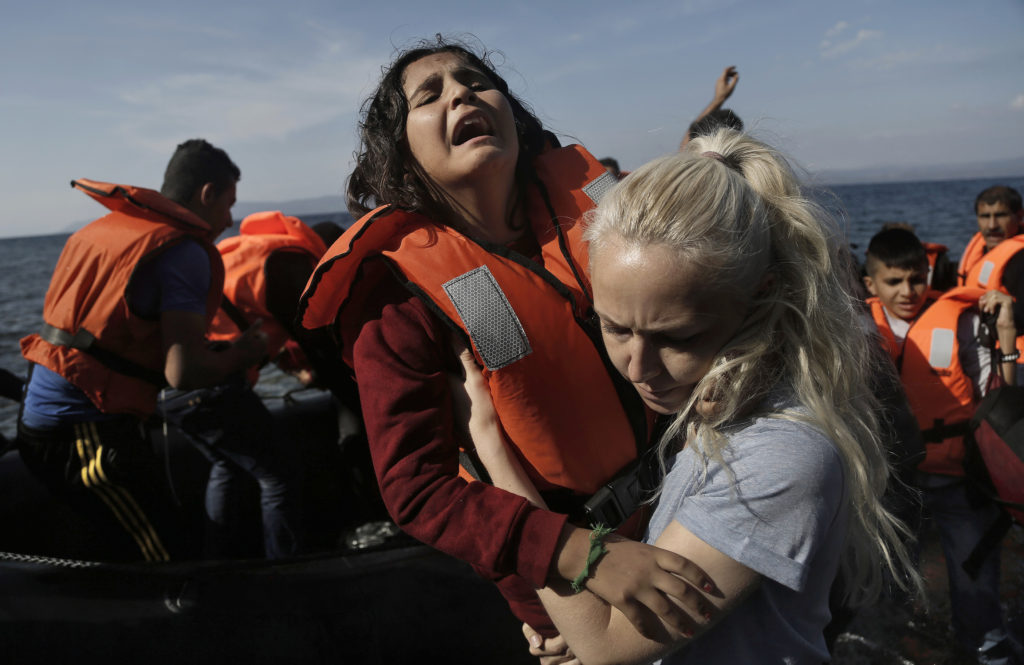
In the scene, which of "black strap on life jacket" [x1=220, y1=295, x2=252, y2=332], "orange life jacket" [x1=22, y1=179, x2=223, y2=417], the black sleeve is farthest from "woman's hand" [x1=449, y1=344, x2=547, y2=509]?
the black sleeve

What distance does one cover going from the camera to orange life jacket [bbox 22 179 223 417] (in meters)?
2.73

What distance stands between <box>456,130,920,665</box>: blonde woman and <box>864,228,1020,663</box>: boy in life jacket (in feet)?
6.75

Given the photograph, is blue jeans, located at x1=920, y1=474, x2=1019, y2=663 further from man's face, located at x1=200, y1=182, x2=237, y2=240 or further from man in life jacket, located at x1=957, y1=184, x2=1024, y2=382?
man's face, located at x1=200, y1=182, x2=237, y2=240

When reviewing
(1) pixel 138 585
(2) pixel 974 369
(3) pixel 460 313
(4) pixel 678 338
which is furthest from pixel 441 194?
(2) pixel 974 369

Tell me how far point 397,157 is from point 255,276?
240cm

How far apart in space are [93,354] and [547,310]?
2.28 m

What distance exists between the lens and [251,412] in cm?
320

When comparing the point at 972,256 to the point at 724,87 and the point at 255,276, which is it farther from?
the point at 255,276

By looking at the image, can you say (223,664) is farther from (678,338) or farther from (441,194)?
(678,338)

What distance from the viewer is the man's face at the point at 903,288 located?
3287 mm

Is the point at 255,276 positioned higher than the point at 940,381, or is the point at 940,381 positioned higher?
the point at 255,276

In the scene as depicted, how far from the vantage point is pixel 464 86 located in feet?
5.24

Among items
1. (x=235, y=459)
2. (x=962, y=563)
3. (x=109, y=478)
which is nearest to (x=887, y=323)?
(x=962, y=563)

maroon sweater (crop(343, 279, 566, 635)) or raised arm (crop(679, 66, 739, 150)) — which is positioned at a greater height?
raised arm (crop(679, 66, 739, 150))
